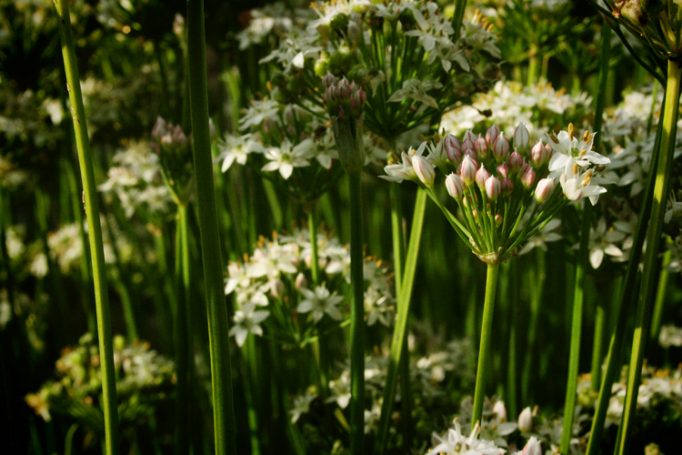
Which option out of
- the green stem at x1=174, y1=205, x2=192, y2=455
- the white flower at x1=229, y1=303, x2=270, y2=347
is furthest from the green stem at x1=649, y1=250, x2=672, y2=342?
the green stem at x1=174, y1=205, x2=192, y2=455

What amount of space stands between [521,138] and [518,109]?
74 centimetres

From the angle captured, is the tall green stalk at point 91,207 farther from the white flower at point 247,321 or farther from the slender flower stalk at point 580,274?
the slender flower stalk at point 580,274

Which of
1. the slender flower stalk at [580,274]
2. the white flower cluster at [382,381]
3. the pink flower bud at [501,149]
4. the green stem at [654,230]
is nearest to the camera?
the green stem at [654,230]

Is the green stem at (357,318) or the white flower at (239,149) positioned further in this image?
the white flower at (239,149)

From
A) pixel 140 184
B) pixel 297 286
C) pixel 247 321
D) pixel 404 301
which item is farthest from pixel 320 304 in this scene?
pixel 140 184

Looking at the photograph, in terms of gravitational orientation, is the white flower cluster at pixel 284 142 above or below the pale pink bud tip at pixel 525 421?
above

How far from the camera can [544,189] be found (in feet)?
3.90

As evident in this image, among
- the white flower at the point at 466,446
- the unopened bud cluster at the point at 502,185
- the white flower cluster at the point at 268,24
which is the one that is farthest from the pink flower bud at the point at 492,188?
the white flower cluster at the point at 268,24

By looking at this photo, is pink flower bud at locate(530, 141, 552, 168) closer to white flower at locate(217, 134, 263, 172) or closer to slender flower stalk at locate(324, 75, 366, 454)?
slender flower stalk at locate(324, 75, 366, 454)

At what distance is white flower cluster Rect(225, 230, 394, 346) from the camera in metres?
1.83

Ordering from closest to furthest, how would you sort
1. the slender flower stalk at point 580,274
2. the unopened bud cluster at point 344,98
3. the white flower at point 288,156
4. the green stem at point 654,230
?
the green stem at point 654,230, the unopened bud cluster at point 344,98, the slender flower stalk at point 580,274, the white flower at point 288,156

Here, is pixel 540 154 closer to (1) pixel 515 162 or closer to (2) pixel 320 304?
(1) pixel 515 162

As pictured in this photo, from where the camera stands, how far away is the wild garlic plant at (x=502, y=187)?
1.20 meters

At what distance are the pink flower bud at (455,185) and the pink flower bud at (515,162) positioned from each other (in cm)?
10
